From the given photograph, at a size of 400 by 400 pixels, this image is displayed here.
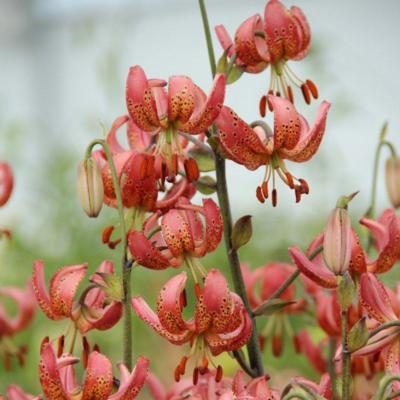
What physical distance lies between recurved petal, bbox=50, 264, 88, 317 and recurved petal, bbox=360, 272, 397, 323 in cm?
26

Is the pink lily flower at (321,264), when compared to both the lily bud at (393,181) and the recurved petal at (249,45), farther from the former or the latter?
the lily bud at (393,181)

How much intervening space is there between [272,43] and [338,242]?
0.80ft

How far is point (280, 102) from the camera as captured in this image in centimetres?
124

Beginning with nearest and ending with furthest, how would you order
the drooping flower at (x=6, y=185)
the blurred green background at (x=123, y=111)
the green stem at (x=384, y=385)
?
the green stem at (x=384, y=385) → the drooping flower at (x=6, y=185) → the blurred green background at (x=123, y=111)

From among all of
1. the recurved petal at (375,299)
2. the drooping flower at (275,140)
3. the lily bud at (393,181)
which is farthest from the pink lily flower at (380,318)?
the lily bud at (393,181)

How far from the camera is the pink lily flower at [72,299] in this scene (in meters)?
1.25

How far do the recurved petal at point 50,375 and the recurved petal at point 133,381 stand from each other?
0.14 feet

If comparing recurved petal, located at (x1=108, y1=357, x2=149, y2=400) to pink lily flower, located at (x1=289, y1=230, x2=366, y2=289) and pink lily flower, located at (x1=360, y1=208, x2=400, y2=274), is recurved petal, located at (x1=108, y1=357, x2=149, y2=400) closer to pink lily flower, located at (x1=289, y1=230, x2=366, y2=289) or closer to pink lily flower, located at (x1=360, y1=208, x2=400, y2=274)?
pink lily flower, located at (x1=289, y1=230, x2=366, y2=289)

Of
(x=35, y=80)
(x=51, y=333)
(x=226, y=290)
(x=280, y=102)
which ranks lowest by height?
(x=51, y=333)

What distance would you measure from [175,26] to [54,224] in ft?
10.7

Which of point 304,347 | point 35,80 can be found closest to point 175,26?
point 35,80

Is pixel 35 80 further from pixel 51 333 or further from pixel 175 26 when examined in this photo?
pixel 51 333

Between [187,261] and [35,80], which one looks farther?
[35,80]

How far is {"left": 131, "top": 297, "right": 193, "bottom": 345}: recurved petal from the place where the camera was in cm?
120
